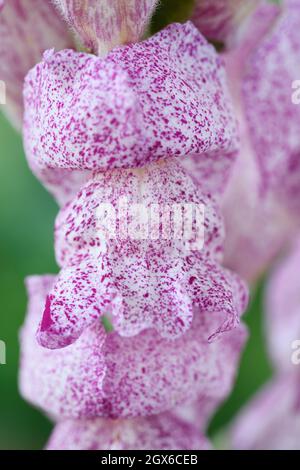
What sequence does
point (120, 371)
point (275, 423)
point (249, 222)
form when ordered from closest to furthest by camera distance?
point (120, 371), point (249, 222), point (275, 423)

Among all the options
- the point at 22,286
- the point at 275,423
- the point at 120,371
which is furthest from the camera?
the point at 22,286

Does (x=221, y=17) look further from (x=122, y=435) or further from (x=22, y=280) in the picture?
(x=22, y=280)

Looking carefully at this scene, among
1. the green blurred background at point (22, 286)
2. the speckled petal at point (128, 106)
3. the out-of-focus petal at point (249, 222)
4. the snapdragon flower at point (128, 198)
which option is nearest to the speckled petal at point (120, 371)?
the snapdragon flower at point (128, 198)

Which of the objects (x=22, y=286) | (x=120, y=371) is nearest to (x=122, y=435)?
(x=120, y=371)

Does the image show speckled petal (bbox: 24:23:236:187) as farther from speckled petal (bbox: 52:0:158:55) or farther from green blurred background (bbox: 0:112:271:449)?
green blurred background (bbox: 0:112:271:449)

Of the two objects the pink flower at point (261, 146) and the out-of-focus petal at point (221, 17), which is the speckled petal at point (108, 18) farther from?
the pink flower at point (261, 146)
